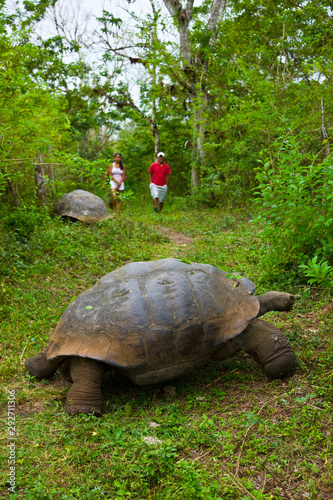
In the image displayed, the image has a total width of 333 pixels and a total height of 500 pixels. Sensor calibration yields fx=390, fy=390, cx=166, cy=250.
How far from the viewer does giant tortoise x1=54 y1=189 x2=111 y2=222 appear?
27.8 feet

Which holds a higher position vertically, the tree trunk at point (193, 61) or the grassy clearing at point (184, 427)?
the tree trunk at point (193, 61)

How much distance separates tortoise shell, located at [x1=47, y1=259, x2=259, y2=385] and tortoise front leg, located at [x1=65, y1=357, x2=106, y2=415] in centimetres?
14

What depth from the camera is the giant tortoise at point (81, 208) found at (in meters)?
8.46

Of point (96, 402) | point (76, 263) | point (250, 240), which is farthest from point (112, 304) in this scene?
point (250, 240)

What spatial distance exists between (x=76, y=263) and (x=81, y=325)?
9.69ft

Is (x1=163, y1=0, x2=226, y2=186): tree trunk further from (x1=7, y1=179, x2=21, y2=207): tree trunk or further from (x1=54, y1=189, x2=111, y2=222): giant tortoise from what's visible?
(x1=7, y1=179, x2=21, y2=207): tree trunk

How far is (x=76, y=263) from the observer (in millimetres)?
5820

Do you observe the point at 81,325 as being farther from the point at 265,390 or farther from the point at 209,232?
the point at 209,232

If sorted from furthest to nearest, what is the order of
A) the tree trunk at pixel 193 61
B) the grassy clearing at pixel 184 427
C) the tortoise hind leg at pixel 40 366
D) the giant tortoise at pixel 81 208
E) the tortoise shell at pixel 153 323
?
the tree trunk at pixel 193 61 → the giant tortoise at pixel 81 208 → the tortoise hind leg at pixel 40 366 → the tortoise shell at pixel 153 323 → the grassy clearing at pixel 184 427

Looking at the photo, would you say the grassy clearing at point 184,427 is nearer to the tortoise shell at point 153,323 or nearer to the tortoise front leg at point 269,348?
the tortoise front leg at point 269,348

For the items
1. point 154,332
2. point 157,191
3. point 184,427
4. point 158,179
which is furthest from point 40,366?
point 158,179

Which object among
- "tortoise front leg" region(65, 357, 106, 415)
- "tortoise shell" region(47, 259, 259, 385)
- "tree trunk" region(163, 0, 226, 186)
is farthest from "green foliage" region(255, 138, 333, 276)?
"tree trunk" region(163, 0, 226, 186)

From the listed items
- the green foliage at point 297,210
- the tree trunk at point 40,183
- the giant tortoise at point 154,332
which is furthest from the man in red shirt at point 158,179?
the giant tortoise at point 154,332

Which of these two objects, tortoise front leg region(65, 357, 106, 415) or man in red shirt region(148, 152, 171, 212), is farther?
man in red shirt region(148, 152, 171, 212)
